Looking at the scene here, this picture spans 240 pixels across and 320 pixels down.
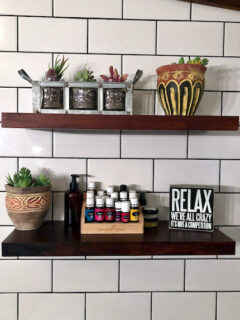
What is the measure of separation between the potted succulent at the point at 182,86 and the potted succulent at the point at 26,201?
1.33 ft

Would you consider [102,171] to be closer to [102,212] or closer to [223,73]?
[102,212]

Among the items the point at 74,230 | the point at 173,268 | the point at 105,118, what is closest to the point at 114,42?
the point at 105,118

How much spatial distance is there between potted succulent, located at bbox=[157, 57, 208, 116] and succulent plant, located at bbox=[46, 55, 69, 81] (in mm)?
274

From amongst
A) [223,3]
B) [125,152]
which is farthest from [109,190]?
[223,3]

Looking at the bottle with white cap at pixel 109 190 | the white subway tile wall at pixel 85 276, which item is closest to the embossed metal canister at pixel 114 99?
the bottle with white cap at pixel 109 190

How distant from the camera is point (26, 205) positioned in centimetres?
83

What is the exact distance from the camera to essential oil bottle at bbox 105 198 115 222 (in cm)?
84

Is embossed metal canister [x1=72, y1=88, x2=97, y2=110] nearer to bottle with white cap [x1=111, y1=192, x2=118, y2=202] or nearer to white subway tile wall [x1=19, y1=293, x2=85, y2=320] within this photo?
bottle with white cap [x1=111, y1=192, x2=118, y2=202]

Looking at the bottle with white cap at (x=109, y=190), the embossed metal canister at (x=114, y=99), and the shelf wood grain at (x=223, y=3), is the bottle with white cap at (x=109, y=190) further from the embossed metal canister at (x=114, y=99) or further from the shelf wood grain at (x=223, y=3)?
the shelf wood grain at (x=223, y=3)

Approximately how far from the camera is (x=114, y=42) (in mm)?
942

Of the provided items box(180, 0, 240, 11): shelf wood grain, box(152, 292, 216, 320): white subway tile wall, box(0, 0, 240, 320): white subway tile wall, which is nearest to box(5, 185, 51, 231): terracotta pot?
box(0, 0, 240, 320): white subway tile wall

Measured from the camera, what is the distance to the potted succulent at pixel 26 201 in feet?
2.71

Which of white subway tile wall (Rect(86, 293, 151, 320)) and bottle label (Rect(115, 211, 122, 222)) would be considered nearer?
bottle label (Rect(115, 211, 122, 222))

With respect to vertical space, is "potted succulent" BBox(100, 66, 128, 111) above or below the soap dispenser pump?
above
